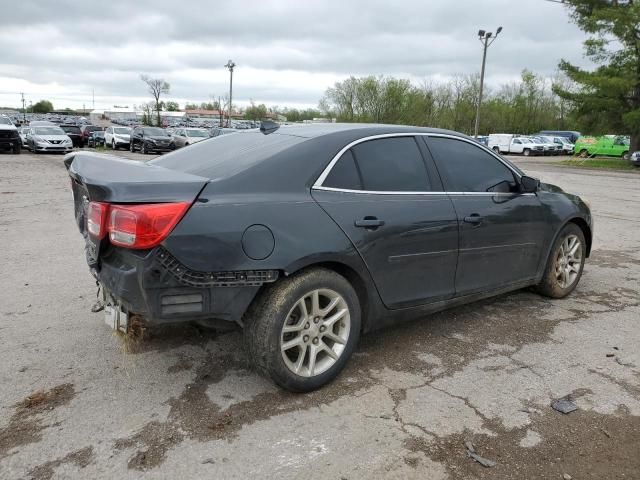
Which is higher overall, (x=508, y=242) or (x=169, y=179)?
(x=169, y=179)

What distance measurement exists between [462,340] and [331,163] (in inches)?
69.9

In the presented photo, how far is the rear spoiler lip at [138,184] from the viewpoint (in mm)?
2783

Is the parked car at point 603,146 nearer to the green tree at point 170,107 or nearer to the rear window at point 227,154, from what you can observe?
the rear window at point 227,154

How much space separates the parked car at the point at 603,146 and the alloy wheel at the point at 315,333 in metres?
42.3

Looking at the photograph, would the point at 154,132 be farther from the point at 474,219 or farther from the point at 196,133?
the point at 474,219

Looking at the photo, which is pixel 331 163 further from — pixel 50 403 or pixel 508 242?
pixel 50 403

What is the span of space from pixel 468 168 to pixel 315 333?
6.17 feet

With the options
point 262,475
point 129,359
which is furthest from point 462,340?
point 129,359

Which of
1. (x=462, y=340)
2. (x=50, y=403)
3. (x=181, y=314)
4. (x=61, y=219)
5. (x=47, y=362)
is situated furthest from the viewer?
(x=61, y=219)

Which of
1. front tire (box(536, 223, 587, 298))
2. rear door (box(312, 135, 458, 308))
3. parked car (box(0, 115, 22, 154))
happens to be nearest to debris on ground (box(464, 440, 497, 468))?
rear door (box(312, 135, 458, 308))

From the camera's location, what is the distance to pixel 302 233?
3041 millimetres

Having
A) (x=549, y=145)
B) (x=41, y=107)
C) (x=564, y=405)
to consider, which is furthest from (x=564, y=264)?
(x=41, y=107)

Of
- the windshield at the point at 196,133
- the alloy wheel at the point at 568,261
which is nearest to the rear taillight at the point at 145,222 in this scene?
the alloy wheel at the point at 568,261

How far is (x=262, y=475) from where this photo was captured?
2494 mm
